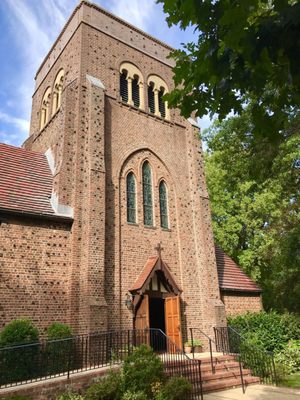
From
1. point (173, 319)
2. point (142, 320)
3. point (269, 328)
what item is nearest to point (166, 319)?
point (173, 319)

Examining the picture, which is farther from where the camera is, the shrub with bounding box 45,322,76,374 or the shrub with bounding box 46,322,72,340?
the shrub with bounding box 46,322,72,340

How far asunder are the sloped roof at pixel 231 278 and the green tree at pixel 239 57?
14338 mm

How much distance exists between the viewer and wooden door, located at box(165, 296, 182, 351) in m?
14.5

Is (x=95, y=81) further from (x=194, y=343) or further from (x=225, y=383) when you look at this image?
(x=225, y=383)

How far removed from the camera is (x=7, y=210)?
1227 cm

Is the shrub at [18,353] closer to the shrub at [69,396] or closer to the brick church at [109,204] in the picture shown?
the brick church at [109,204]

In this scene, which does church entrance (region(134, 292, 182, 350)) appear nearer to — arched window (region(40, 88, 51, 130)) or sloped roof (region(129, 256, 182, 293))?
sloped roof (region(129, 256, 182, 293))

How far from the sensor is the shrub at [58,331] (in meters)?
11.3

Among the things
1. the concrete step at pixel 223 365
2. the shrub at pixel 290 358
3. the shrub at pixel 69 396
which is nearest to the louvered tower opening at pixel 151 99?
the concrete step at pixel 223 365

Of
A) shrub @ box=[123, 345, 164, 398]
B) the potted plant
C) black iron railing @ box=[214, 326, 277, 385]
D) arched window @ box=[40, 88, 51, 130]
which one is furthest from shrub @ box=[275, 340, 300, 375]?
arched window @ box=[40, 88, 51, 130]

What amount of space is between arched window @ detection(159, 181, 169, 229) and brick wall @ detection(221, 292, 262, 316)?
14.7ft

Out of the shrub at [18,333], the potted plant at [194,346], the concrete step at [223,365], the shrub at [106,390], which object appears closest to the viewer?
the shrub at [106,390]

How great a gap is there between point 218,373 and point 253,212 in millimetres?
14109

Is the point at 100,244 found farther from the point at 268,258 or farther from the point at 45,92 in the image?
the point at 268,258
